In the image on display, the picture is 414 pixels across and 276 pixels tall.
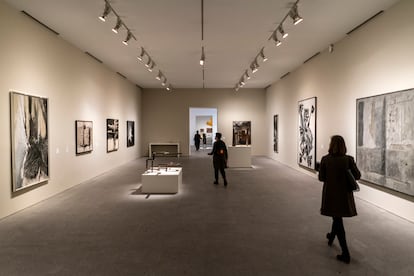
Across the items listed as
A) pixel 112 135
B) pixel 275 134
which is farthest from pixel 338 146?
pixel 275 134

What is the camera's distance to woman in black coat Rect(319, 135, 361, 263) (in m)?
4.02

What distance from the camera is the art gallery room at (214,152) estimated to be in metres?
4.21

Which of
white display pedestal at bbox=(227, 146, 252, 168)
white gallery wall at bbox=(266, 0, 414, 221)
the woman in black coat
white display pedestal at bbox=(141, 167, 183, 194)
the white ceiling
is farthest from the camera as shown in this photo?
white display pedestal at bbox=(227, 146, 252, 168)

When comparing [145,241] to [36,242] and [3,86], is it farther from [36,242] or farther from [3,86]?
[3,86]

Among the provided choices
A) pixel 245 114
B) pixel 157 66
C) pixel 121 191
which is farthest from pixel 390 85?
pixel 245 114

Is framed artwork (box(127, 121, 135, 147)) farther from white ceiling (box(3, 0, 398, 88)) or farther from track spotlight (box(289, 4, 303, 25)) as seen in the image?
track spotlight (box(289, 4, 303, 25))

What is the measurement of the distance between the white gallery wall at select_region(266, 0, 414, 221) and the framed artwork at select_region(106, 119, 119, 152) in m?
8.44

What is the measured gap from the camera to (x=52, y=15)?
7.01 meters

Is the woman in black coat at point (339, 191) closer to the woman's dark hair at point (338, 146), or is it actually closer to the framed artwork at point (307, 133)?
the woman's dark hair at point (338, 146)

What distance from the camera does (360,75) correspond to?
7.76m

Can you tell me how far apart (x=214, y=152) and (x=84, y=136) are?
15.1 feet

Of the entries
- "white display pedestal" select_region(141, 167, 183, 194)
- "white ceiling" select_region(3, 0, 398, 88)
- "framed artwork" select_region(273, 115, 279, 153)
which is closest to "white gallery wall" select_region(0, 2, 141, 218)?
"white ceiling" select_region(3, 0, 398, 88)

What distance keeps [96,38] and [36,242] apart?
6.31 m

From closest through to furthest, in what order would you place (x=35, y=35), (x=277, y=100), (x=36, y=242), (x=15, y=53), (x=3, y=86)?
(x=36, y=242)
(x=3, y=86)
(x=15, y=53)
(x=35, y=35)
(x=277, y=100)
